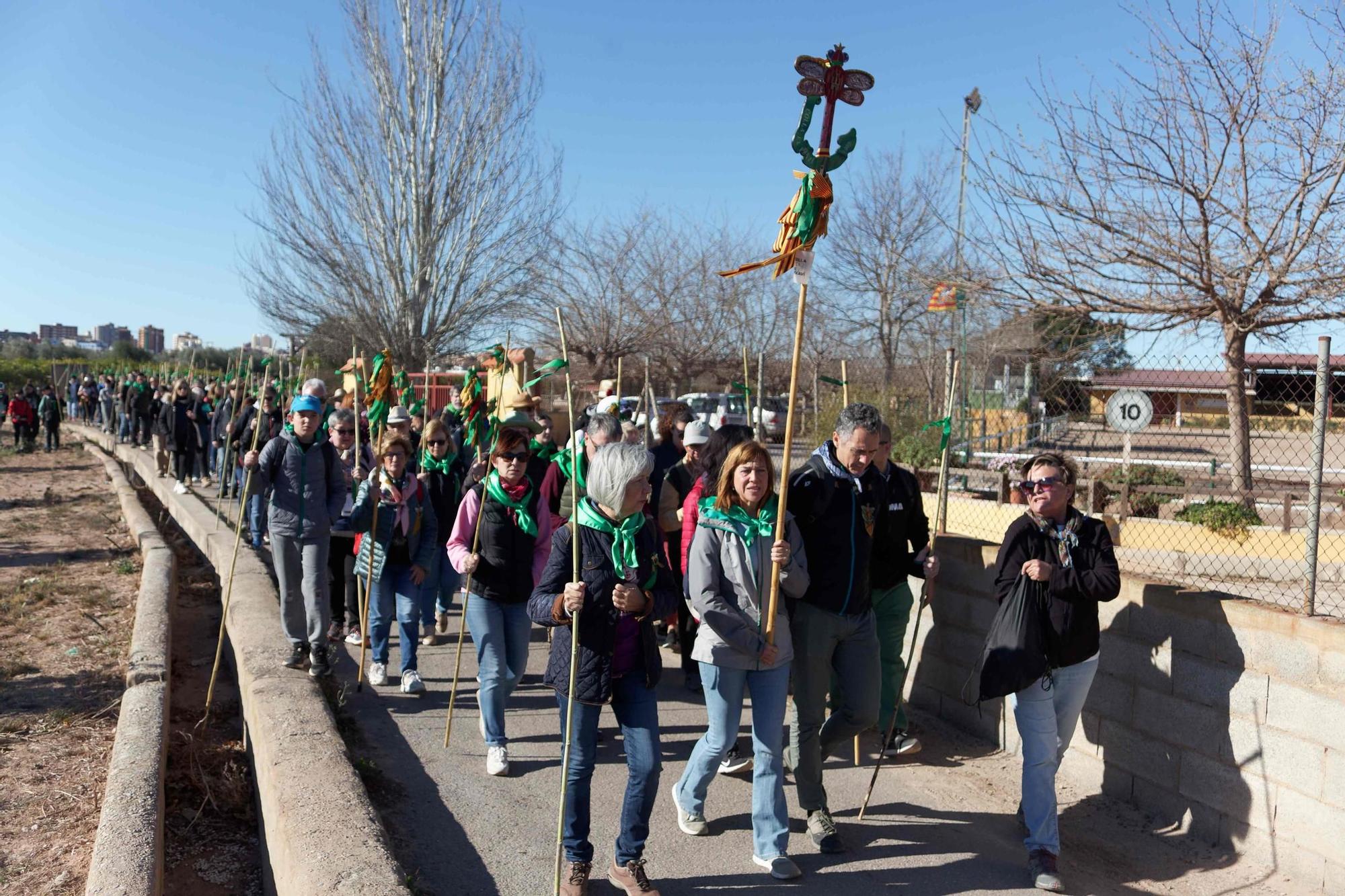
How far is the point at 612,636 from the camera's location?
3.93 metres

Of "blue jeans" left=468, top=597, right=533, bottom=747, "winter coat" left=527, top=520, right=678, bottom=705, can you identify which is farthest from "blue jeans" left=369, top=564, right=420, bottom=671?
"winter coat" left=527, top=520, right=678, bottom=705

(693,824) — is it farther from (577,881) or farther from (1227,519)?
(1227,519)

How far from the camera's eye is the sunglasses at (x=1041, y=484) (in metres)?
4.41

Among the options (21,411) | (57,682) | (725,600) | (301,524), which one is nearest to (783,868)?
(725,600)

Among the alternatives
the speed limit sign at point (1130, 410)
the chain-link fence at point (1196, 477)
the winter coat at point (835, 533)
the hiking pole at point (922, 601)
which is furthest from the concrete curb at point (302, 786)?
the speed limit sign at point (1130, 410)

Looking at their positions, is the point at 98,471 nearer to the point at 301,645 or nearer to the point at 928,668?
the point at 301,645

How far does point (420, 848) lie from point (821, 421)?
1466 cm

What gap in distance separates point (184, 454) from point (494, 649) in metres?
12.1

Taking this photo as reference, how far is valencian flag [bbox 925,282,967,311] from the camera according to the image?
1258 centimetres

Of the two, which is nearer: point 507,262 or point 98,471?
point 98,471

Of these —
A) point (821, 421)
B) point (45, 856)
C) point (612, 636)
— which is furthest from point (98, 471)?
point (612, 636)

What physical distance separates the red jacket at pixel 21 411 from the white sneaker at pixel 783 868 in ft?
99.1

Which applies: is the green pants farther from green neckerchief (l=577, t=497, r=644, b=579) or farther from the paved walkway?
green neckerchief (l=577, t=497, r=644, b=579)

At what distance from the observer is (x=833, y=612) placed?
4.50 metres
